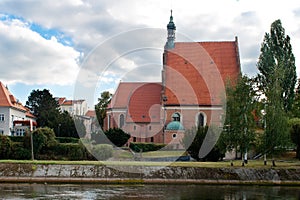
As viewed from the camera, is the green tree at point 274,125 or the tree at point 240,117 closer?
the green tree at point 274,125

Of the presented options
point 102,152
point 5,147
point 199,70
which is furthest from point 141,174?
point 199,70

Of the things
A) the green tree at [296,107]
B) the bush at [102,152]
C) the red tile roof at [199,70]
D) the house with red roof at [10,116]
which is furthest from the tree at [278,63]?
the house with red roof at [10,116]

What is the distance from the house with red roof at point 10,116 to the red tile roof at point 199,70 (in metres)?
22.1

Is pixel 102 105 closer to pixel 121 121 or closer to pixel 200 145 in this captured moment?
pixel 121 121

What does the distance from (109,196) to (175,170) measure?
10.5 metres

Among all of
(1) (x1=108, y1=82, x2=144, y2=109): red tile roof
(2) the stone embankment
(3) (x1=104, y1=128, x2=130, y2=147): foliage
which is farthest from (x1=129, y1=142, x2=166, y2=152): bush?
(2) the stone embankment

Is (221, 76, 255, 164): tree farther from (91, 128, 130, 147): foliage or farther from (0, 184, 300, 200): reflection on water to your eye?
(91, 128, 130, 147): foliage

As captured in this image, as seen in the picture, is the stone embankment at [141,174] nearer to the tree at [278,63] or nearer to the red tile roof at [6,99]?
the tree at [278,63]

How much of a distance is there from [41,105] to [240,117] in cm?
5248

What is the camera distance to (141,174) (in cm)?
3108

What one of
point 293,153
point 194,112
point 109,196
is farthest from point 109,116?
point 109,196

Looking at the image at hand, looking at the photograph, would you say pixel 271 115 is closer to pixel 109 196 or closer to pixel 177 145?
pixel 109 196

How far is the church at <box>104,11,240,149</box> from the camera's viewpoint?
60.2 metres

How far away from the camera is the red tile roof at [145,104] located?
63.4 metres
